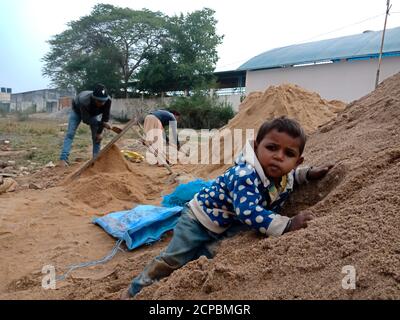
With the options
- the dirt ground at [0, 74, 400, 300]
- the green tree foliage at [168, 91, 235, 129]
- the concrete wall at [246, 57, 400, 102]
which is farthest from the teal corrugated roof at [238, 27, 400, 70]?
the dirt ground at [0, 74, 400, 300]

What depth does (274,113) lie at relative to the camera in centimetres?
616

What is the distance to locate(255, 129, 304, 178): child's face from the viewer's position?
5.53 ft

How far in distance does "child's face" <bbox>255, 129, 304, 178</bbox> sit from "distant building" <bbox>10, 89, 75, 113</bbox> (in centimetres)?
3069

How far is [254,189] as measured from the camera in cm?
164

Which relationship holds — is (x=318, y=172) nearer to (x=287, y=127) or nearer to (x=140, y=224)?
(x=287, y=127)

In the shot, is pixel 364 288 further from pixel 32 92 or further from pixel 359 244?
pixel 32 92

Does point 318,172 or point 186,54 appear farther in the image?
point 186,54

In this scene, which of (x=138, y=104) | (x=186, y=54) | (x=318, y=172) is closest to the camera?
(x=318, y=172)

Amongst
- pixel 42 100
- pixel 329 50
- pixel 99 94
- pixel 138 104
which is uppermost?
pixel 329 50

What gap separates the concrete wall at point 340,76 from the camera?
14500mm

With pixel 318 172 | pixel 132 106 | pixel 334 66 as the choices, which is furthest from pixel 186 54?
pixel 318 172

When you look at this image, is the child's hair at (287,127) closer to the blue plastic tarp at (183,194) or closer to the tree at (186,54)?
the blue plastic tarp at (183,194)

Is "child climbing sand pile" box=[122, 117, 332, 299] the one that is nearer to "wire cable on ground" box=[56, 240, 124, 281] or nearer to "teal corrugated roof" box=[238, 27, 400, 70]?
"wire cable on ground" box=[56, 240, 124, 281]

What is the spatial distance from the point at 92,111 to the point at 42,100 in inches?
1245
